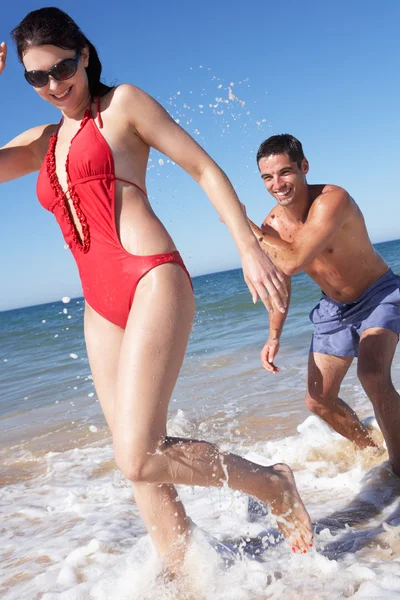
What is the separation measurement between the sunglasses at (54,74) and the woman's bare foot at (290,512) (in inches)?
72.6

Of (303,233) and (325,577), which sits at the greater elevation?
(303,233)

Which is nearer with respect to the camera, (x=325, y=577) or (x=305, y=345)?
(x=325, y=577)

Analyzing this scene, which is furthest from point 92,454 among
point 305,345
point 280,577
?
point 305,345

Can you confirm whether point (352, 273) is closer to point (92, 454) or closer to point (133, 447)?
point (133, 447)

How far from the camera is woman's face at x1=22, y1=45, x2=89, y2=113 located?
243 centimetres

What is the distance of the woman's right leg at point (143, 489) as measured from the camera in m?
2.49

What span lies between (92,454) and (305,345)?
4467 millimetres

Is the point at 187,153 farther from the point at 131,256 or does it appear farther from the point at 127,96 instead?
the point at 131,256

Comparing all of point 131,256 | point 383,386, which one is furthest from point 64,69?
point 383,386

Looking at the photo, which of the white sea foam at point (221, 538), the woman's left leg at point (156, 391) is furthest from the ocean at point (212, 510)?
the woman's left leg at point (156, 391)

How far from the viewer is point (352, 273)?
3941mm

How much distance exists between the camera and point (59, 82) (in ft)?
8.00

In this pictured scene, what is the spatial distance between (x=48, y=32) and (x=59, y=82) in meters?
0.20

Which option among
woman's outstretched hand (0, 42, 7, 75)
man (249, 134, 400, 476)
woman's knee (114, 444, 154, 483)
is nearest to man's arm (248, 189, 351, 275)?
man (249, 134, 400, 476)
